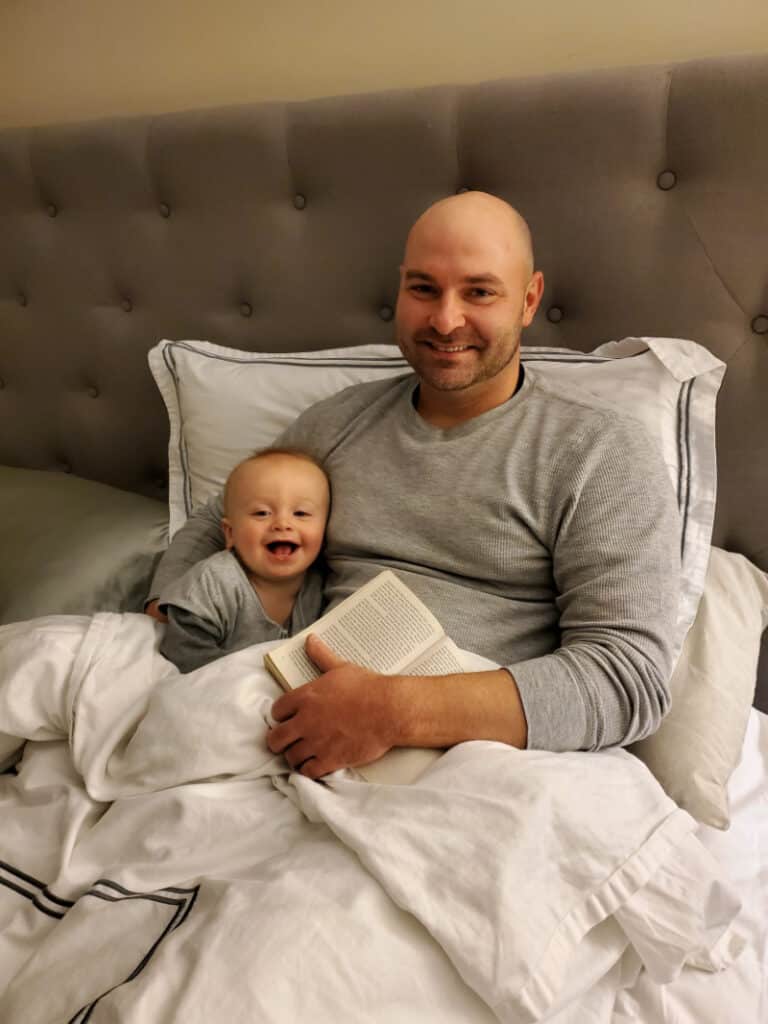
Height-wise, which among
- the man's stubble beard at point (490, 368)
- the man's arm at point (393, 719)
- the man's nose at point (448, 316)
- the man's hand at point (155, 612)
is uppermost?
the man's nose at point (448, 316)

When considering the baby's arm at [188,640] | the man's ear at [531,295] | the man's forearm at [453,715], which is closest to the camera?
the man's forearm at [453,715]

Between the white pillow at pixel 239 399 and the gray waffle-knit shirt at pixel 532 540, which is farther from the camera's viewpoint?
the white pillow at pixel 239 399

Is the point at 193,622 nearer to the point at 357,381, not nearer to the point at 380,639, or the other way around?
the point at 380,639

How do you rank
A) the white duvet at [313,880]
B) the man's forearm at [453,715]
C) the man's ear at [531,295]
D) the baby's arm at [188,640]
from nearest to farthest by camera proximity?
the white duvet at [313,880] → the man's forearm at [453,715] → the baby's arm at [188,640] → the man's ear at [531,295]

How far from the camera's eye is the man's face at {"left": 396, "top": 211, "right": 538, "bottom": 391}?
1104 millimetres

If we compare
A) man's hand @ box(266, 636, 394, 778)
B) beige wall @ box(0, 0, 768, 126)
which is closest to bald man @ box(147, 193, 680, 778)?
man's hand @ box(266, 636, 394, 778)

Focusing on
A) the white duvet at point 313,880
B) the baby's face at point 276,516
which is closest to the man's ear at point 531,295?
the baby's face at point 276,516

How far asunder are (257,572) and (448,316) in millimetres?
466

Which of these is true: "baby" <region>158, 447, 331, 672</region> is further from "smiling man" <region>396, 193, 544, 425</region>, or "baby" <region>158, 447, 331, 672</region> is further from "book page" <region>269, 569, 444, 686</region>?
"smiling man" <region>396, 193, 544, 425</region>

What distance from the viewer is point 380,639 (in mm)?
987

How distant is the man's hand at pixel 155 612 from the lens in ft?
3.77

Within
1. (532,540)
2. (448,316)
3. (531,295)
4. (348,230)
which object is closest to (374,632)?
(532,540)

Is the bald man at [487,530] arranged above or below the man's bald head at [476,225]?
below

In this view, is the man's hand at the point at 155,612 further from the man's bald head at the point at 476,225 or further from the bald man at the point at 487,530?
the man's bald head at the point at 476,225
